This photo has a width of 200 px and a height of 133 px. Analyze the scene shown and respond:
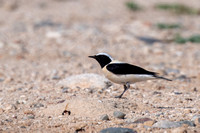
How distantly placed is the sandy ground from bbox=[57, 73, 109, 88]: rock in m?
0.02

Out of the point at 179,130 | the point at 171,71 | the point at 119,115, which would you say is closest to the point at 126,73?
the point at 119,115

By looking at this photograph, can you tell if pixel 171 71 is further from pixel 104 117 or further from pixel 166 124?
pixel 166 124

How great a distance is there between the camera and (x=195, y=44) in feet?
38.9

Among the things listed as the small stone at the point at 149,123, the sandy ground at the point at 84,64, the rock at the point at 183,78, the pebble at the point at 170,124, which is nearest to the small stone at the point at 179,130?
the sandy ground at the point at 84,64

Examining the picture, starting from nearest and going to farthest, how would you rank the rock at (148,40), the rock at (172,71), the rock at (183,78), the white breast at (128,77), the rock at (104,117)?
the rock at (104,117)
the white breast at (128,77)
the rock at (183,78)
the rock at (172,71)
the rock at (148,40)

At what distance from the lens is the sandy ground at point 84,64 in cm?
541

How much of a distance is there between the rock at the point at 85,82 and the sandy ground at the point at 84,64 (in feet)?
0.06

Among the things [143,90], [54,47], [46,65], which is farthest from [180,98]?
[54,47]

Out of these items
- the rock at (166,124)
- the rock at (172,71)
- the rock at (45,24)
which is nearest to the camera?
the rock at (166,124)

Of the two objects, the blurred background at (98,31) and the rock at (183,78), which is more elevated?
the blurred background at (98,31)

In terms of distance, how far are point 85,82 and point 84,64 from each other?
226 centimetres

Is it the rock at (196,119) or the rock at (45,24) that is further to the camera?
the rock at (45,24)

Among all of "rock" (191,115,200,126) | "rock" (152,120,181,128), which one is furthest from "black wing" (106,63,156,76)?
"rock" (152,120,181,128)

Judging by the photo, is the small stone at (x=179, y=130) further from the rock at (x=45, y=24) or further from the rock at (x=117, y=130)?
the rock at (x=45, y=24)
